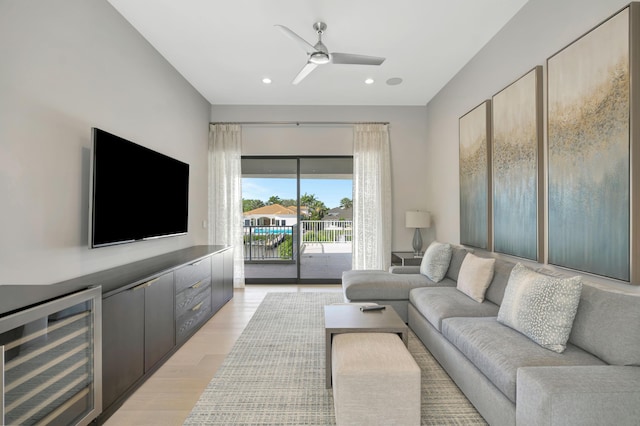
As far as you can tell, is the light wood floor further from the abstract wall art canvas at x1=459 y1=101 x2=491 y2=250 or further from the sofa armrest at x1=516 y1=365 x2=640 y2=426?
the abstract wall art canvas at x1=459 y1=101 x2=491 y2=250

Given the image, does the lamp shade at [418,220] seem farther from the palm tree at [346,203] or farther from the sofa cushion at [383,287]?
the sofa cushion at [383,287]

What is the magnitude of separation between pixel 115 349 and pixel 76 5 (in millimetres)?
2493

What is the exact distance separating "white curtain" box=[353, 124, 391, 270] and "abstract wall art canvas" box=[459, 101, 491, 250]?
1.40 m

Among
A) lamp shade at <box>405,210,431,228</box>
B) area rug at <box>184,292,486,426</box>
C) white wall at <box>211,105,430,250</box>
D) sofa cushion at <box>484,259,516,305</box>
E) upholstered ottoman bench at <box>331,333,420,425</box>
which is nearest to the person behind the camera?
upholstered ottoman bench at <box>331,333,420,425</box>

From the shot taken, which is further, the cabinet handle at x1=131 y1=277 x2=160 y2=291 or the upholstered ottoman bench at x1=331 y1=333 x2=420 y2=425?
the cabinet handle at x1=131 y1=277 x2=160 y2=291

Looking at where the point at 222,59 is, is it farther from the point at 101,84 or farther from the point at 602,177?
the point at 602,177

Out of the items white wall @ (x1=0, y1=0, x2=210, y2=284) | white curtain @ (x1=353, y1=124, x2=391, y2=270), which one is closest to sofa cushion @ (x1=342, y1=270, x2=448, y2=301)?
white curtain @ (x1=353, y1=124, x2=391, y2=270)

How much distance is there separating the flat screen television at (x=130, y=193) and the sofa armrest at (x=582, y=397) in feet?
9.27

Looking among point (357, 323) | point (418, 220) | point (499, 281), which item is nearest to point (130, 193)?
point (357, 323)

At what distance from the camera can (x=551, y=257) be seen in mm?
2211

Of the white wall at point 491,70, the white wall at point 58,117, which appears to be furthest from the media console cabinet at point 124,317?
the white wall at point 491,70

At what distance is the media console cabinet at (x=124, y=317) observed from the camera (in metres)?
1.32

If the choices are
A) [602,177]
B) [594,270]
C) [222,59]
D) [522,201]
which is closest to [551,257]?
[594,270]

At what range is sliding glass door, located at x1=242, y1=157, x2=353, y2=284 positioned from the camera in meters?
5.18
